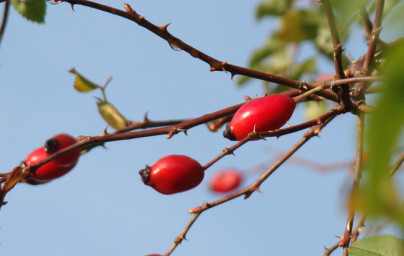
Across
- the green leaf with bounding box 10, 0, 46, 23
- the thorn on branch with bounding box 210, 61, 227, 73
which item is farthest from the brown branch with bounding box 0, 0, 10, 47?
the thorn on branch with bounding box 210, 61, 227, 73

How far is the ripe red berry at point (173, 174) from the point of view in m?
1.98

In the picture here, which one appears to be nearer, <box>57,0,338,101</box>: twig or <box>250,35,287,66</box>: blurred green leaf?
<box>57,0,338,101</box>: twig

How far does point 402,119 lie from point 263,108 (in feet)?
A: 4.65

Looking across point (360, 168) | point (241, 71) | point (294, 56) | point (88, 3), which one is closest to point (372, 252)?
point (360, 168)

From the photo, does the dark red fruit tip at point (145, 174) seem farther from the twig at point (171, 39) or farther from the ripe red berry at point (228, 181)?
the ripe red berry at point (228, 181)

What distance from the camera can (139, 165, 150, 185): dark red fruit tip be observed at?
204cm

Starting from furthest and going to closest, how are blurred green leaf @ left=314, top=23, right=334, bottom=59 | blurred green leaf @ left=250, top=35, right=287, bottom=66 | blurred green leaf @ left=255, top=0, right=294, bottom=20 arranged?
blurred green leaf @ left=250, top=35, right=287, bottom=66 → blurred green leaf @ left=255, top=0, right=294, bottom=20 → blurred green leaf @ left=314, top=23, right=334, bottom=59

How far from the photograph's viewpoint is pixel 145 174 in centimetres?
205

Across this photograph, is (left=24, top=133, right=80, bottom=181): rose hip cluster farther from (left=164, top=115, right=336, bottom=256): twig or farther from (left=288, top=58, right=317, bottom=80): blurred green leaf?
(left=288, top=58, right=317, bottom=80): blurred green leaf

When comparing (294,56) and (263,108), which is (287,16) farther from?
(263,108)

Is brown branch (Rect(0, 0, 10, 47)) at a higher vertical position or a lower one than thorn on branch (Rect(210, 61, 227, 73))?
higher

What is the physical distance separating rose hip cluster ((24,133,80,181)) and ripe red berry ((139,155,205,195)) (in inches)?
13.5

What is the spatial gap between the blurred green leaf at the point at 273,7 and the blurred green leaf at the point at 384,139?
384 cm

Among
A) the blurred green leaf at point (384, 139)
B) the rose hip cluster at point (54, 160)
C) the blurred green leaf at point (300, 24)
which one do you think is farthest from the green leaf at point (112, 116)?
the blurred green leaf at point (384, 139)
